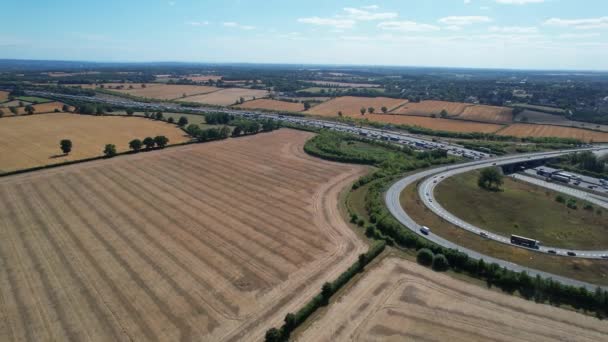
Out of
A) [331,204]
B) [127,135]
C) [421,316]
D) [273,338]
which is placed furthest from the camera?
[127,135]

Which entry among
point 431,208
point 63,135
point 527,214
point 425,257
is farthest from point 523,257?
point 63,135

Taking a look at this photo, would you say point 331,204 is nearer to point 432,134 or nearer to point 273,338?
point 273,338

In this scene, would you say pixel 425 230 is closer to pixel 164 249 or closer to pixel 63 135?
pixel 164 249

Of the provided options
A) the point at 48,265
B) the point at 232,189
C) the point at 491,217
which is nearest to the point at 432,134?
the point at 491,217

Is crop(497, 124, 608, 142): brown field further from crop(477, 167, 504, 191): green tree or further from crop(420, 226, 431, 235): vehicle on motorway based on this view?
crop(420, 226, 431, 235): vehicle on motorway

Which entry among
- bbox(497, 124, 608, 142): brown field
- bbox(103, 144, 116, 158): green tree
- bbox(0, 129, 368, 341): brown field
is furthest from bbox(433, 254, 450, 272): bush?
bbox(497, 124, 608, 142): brown field

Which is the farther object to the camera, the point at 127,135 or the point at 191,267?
the point at 127,135

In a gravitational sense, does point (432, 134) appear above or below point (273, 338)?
above
